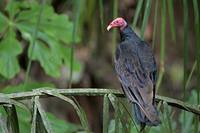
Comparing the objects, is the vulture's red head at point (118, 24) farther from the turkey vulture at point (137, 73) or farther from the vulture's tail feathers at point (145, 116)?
the vulture's tail feathers at point (145, 116)

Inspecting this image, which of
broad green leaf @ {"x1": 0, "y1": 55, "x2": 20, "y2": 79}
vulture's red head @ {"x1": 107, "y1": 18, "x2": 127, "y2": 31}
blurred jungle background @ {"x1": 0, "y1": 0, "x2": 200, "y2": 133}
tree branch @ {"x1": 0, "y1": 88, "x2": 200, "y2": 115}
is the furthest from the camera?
broad green leaf @ {"x1": 0, "y1": 55, "x2": 20, "y2": 79}

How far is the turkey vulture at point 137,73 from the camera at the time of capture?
1322 mm

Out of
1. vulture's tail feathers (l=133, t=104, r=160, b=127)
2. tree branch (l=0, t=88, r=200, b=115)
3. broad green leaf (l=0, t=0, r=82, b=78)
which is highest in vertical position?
broad green leaf (l=0, t=0, r=82, b=78)

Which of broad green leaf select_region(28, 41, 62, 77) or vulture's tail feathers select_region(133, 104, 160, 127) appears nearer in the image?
vulture's tail feathers select_region(133, 104, 160, 127)

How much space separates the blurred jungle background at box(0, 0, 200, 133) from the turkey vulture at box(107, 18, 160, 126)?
30 millimetres

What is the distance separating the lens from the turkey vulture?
132cm

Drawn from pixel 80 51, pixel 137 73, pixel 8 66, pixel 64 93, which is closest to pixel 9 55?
pixel 8 66

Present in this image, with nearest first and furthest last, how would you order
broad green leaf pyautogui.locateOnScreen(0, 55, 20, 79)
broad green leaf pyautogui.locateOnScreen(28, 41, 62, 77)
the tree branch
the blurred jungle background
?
the tree branch
the blurred jungle background
broad green leaf pyautogui.locateOnScreen(0, 55, 20, 79)
broad green leaf pyautogui.locateOnScreen(28, 41, 62, 77)

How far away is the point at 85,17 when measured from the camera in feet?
9.76

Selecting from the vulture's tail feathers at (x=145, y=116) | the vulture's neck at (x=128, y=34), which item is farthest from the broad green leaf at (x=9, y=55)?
the vulture's tail feathers at (x=145, y=116)

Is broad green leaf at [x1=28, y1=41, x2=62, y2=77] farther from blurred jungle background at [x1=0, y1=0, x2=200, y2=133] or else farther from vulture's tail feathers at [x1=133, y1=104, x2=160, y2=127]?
vulture's tail feathers at [x1=133, y1=104, x2=160, y2=127]

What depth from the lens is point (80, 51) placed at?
13.4ft

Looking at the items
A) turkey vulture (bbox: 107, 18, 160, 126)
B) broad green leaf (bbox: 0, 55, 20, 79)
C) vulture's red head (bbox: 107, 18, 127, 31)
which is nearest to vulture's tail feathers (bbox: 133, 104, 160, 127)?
turkey vulture (bbox: 107, 18, 160, 126)

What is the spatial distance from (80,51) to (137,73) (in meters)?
2.60
